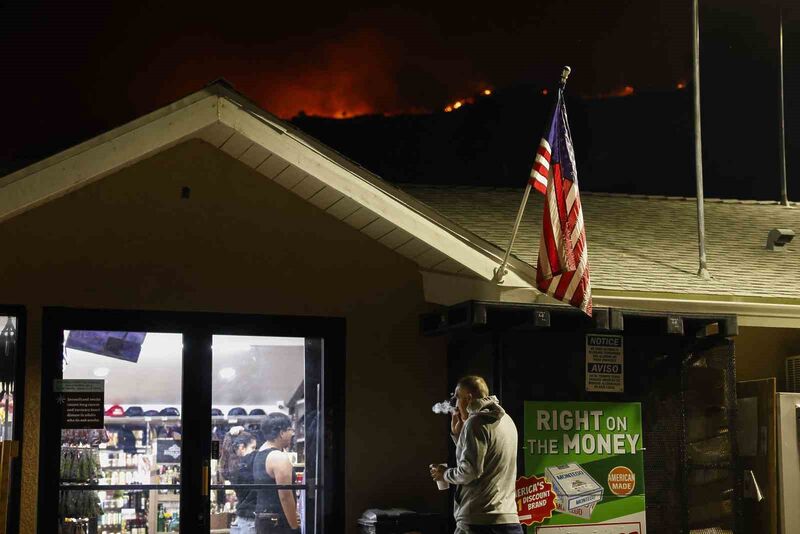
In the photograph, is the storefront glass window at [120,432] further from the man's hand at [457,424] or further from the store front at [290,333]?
the man's hand at [457,424]

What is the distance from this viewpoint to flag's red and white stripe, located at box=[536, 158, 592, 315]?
312 inches

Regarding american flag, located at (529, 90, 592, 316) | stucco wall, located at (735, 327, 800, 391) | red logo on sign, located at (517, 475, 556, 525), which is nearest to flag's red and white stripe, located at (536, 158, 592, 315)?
american flag, located at (529, 90, 592, 316)

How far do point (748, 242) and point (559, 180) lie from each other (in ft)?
13.5

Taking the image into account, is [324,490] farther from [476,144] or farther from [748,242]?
[476,144]

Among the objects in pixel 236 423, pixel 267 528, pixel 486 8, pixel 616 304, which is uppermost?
pixel 486 8

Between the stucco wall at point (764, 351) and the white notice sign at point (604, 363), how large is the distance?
2729 millimetres

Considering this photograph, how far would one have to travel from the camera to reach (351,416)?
975 centimetres

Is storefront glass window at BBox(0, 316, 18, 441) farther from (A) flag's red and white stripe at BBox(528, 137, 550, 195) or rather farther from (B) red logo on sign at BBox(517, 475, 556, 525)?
(A) flag's red and white stripe at BBox(528, 137, 550, 195)

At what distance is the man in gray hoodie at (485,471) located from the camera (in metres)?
7.11

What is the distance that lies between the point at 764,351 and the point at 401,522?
4740mm

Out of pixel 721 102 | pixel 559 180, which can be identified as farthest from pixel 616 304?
pixel 721 102

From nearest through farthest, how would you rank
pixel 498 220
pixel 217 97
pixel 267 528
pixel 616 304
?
1. pixel 217 97
2. pixel 616 304
3. pixel 267 528
4. pixel 498 220

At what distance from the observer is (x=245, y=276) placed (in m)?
9.57

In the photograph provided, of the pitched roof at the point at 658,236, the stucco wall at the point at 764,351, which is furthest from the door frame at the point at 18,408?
the stucco wall at the point at 764,351
